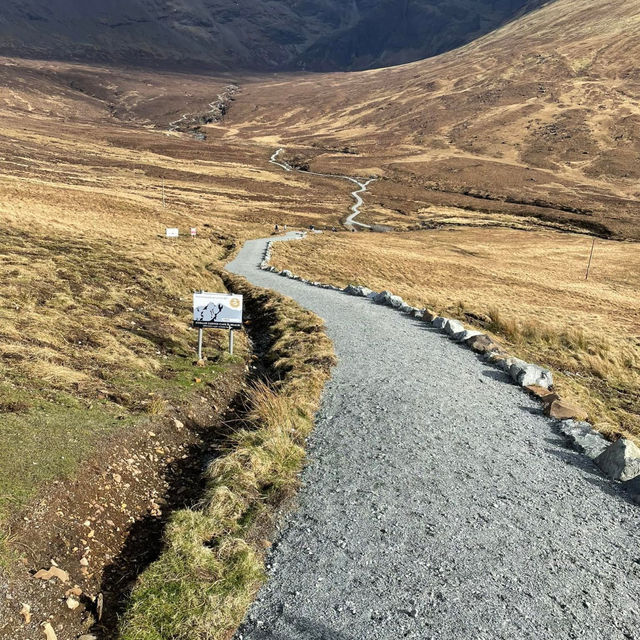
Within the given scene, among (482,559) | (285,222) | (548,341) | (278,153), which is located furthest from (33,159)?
(482,559)

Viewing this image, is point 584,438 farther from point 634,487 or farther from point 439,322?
point 439,322

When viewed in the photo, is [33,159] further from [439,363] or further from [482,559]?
[482,559]

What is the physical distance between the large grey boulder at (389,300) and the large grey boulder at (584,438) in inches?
478

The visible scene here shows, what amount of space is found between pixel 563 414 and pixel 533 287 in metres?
34.7

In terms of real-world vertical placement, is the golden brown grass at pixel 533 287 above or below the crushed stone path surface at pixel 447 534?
below

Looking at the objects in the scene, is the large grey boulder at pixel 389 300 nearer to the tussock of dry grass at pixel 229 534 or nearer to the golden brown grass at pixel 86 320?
the golden brown grass at pixel 86 320

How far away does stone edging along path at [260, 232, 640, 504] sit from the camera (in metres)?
7.93

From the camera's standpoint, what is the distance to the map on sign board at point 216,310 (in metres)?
12.0

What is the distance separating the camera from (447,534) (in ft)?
20.8

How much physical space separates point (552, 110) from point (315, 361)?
19311 centimetres

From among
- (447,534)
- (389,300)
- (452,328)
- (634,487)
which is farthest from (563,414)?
(389,300)

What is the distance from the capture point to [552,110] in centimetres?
16762

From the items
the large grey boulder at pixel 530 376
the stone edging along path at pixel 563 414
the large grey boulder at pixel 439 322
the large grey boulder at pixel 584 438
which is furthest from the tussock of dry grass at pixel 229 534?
the large grey boulder at pixel 439 322

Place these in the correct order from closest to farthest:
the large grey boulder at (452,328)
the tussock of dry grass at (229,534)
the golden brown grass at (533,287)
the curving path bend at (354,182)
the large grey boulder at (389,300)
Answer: the tussock of dry grass at (229,534) → the large grey boulder at (452,328) → the golden brown grass at (533,287) → the large grey boulder at (389,300) → the curving path bend at (354,182)
